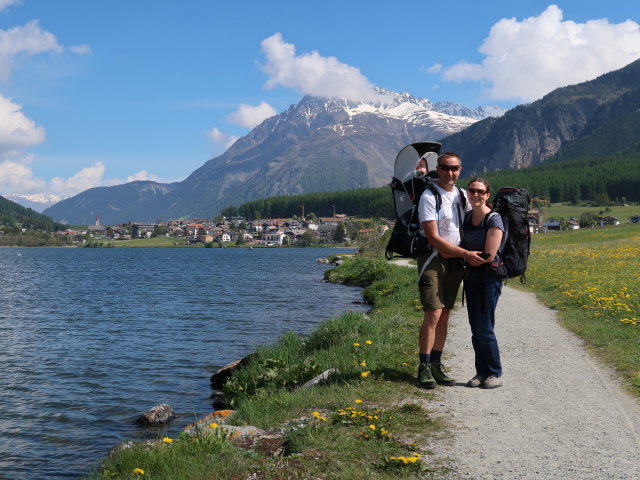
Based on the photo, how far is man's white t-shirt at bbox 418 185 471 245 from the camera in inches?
347

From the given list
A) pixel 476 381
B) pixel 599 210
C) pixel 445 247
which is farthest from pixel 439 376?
pixel 599 210

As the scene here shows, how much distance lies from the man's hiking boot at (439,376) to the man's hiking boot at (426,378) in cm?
26

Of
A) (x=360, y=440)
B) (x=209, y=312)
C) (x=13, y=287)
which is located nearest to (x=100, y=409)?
(x=360, y=440)

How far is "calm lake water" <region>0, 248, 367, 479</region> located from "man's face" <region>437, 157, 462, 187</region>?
738 centimetres

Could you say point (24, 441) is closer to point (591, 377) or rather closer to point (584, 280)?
point (591, 377)

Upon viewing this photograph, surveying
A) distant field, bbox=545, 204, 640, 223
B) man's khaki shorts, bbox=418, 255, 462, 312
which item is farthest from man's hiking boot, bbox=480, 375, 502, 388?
distant field, bbox=545, 204, 640, 223

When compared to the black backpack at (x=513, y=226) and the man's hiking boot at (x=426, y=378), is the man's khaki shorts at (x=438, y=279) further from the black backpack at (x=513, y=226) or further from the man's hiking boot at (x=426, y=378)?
the man's hiking boot at (x=426, y=378)

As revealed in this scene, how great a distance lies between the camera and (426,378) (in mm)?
9547

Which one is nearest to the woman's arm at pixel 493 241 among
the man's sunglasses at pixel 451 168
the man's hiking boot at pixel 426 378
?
the man's sunglasses at pixel 451 168

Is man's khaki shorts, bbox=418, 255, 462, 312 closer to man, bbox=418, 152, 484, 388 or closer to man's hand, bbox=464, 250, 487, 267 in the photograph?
man, bbox=418, 152, 484, 388

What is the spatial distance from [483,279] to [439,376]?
179 centimetres

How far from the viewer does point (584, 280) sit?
24.6 metres

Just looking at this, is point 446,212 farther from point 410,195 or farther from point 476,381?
point 476,381

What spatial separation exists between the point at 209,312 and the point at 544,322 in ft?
64.8
